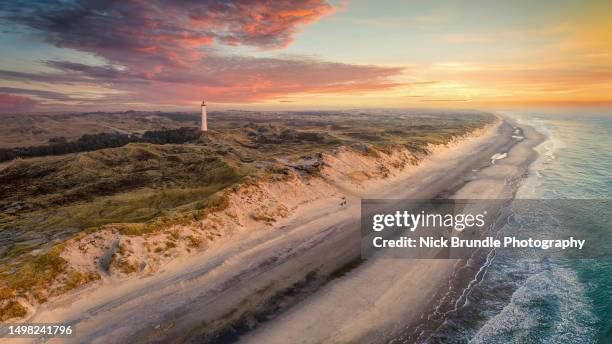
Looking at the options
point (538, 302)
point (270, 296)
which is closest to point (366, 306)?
point (270, 296)

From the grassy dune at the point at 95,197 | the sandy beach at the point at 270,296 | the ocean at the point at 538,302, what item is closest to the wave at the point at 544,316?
the ocean at the point at 538,302

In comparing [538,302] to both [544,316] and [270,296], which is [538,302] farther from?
[270,296]

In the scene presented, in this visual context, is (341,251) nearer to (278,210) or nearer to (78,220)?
(278,210)

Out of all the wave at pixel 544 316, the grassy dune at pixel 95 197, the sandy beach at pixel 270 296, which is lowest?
the wave at pixel 544 316

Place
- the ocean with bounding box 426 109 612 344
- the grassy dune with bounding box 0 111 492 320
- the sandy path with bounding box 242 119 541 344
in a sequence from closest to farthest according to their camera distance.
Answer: the sandy path with bounding box 242 119 541 344 < the ocean with bounding box 426 109 612 344 < the grassy dune with bounding box 0 111 492 320

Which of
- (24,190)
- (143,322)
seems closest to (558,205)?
(143,322)

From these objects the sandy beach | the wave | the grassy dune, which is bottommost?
the wave

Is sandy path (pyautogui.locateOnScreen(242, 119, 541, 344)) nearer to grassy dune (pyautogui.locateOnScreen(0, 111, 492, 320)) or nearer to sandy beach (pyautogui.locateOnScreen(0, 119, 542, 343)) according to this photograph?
sandy beach (pyautogui.locateOnScreen(0, 119, 542, 343))

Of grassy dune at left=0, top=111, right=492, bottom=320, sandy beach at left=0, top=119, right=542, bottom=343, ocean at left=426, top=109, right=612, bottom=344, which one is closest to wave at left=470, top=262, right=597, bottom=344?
ocean at left=426, top=109, right=612, bottom=344

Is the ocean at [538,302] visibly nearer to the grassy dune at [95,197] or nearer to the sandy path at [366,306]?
the sandy path at [366,306]
